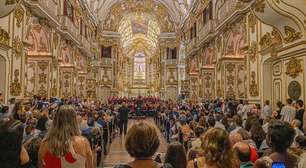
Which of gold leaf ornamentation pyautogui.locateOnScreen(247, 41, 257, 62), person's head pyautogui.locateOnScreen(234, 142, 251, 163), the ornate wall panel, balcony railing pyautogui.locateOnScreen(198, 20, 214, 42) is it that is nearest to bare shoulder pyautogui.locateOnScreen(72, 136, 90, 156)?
person's head pyautogui.locateOnScreen(234, 142, 251, 163)

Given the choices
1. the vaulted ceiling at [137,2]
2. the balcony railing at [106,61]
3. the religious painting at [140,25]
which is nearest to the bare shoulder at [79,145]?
the vaulted ceiling at [137,2]

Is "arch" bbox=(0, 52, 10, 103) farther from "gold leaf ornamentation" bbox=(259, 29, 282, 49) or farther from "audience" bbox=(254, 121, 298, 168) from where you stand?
"audience" bbox=(254, 121, 298, 168)

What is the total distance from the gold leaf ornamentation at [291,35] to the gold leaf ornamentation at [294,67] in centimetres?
59

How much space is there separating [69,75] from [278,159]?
808 inches

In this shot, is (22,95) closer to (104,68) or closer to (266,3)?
(266,3)

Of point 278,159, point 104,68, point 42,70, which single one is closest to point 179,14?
point 104,68

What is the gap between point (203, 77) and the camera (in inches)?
862

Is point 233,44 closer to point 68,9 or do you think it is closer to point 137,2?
point 68,9

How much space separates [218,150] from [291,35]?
25.7 ft

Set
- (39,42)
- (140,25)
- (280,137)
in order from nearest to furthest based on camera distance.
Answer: (280,137) → (39,42) → (140,25)

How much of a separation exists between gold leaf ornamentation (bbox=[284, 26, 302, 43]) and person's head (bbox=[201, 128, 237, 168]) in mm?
7412

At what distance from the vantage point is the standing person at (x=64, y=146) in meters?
2.96

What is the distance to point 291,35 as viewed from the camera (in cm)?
929

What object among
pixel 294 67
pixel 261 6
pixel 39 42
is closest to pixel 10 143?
pixel 261 6
